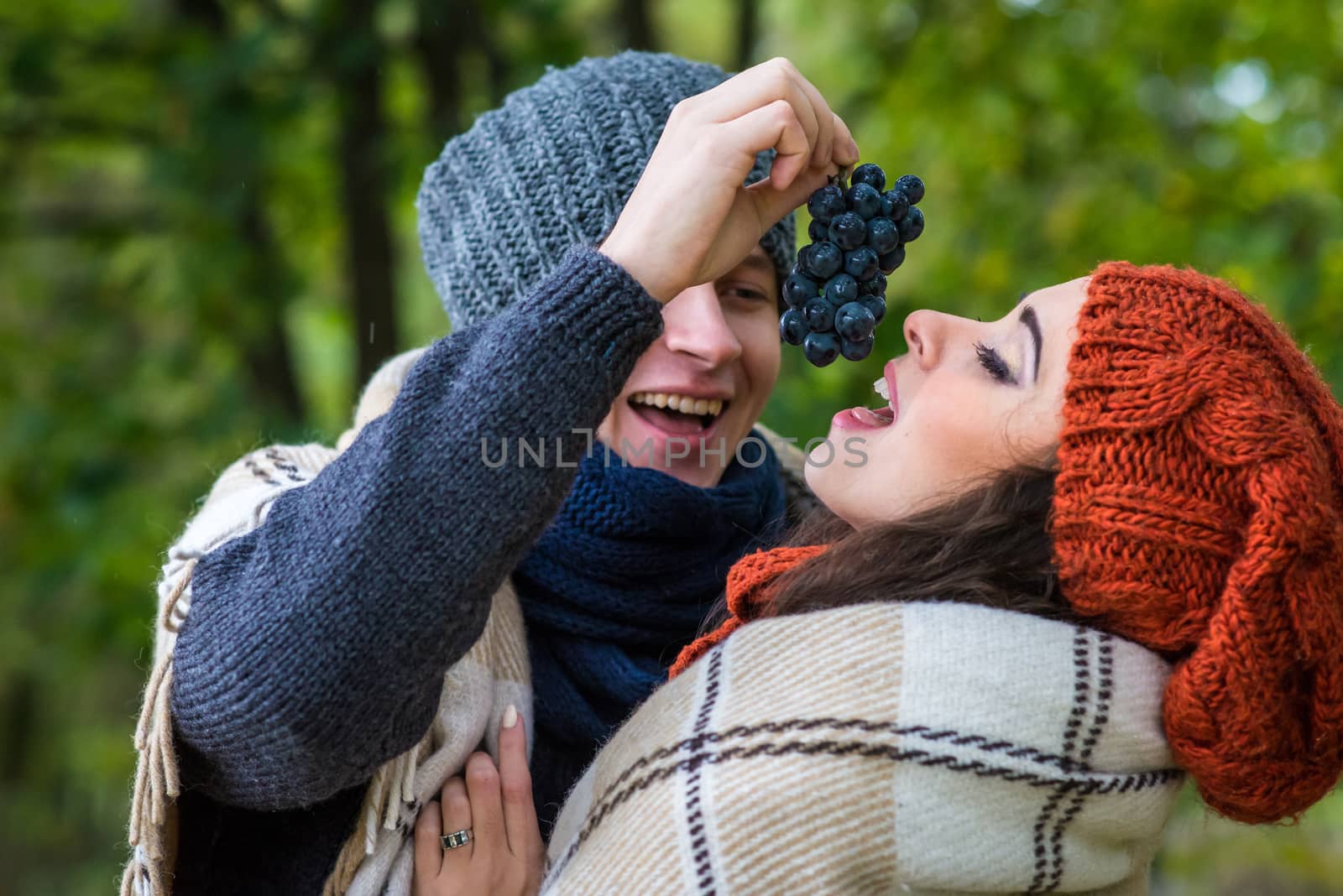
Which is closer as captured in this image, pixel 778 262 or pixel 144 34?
pixel 778 262

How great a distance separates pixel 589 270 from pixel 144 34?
9.16ft

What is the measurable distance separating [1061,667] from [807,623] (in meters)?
0.27

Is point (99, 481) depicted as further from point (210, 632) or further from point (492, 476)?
point (492, 476)

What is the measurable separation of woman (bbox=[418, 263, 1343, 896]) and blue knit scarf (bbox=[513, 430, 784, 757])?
27cm

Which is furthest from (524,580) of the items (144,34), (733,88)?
(144,34)

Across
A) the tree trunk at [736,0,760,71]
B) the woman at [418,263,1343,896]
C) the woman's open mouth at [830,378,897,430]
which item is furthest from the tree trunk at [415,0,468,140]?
the woman at [418,263,1343,896]

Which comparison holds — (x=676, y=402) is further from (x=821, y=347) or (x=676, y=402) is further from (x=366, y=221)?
(x=366, y=221)

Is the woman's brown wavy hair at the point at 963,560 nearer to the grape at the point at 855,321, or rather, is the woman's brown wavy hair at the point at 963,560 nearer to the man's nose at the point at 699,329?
the grape at the point at 855,321

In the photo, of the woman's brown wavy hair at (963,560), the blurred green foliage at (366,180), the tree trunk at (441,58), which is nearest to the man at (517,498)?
the woman's brown wavy hair at (963,560)

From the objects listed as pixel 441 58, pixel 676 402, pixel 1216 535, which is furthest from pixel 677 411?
pixel 441 58

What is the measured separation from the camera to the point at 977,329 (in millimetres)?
1603

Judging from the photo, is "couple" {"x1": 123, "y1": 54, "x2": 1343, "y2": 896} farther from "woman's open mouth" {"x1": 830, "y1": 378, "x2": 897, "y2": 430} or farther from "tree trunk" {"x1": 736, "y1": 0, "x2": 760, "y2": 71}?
"tree trunk" {"x1": 736, "y1": 0, "x2": 760, "y2": 71}

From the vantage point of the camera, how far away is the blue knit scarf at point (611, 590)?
172 centimetres

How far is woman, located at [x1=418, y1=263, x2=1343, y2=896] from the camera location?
126cm
